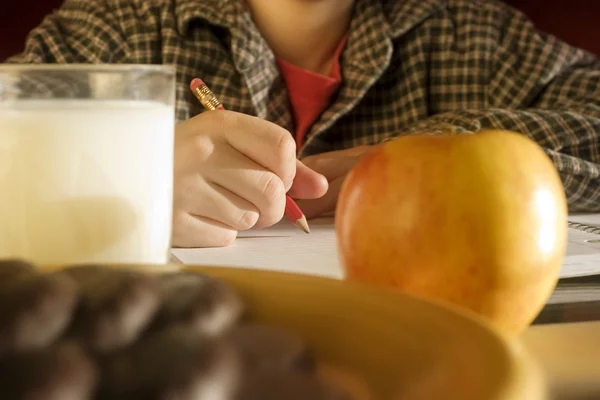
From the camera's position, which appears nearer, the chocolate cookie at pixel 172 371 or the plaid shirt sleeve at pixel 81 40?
the chocolate cookie at pixel 172 371

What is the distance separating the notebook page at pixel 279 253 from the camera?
484 millimetres

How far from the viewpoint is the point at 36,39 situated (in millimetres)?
1157

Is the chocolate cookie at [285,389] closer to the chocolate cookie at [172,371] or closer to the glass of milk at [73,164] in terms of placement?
the chocolate cookie at [172,371]

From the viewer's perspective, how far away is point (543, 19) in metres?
1.44

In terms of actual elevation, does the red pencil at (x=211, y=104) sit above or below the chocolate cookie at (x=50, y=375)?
below

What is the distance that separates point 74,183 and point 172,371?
0.75ft

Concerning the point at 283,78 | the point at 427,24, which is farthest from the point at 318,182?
the point at 427,24

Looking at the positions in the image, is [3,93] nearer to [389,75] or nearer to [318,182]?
[318,182]

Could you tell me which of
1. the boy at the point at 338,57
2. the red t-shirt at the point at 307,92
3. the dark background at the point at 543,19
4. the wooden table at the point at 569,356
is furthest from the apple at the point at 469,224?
the dark background at the point at 543,19

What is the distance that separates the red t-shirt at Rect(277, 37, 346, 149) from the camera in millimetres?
1116

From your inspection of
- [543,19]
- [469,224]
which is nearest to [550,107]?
[543,19]

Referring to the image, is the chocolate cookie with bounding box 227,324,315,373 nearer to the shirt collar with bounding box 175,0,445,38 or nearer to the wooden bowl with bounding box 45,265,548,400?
the wooden bowl with bounding box 45,265,548,400

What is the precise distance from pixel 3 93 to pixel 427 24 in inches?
37.3

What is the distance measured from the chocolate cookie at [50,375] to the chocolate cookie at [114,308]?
0.01 meters
